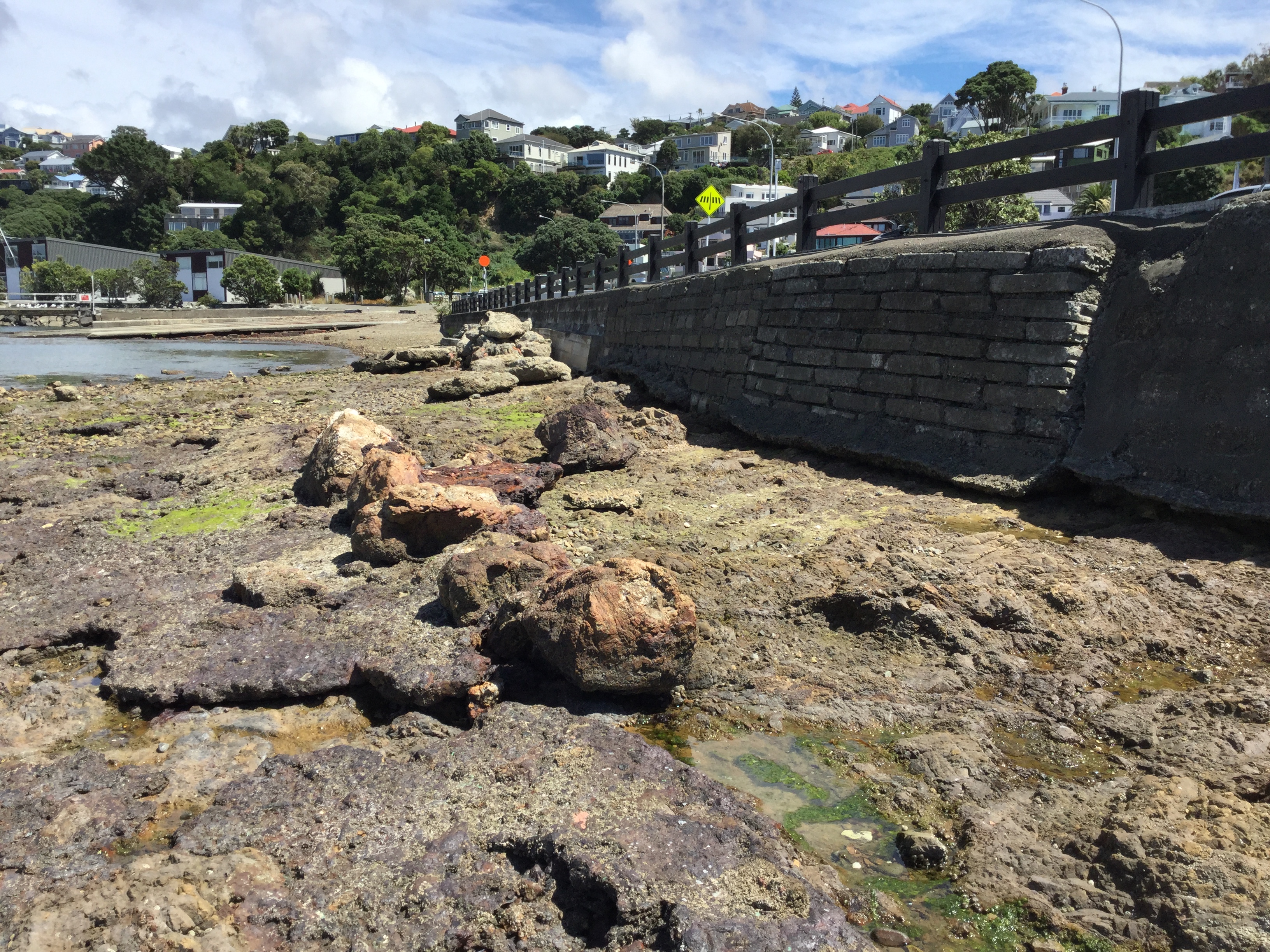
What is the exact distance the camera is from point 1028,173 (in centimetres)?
687

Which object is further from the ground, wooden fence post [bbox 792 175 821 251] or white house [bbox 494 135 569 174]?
white house [bbox 494 135 569 174]

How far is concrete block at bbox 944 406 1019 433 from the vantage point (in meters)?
5.88

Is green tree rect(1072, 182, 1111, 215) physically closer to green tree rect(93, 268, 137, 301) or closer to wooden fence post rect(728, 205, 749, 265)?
wooden fence post rect(728, 205, 749, 265)

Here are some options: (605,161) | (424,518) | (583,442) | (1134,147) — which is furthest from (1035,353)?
(605,161)

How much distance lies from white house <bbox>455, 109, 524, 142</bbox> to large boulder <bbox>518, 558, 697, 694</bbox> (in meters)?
169

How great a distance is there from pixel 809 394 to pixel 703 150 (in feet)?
431

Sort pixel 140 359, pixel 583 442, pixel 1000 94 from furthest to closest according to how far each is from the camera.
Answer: pixel 1000 94 < pixel 140 359 < pixel 583 442

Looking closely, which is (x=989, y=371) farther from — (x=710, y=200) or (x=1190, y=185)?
(x=1190, y=185)

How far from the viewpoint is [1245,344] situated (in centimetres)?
482

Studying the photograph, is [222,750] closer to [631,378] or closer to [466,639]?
[466,639]

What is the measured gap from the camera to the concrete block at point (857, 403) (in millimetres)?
6957

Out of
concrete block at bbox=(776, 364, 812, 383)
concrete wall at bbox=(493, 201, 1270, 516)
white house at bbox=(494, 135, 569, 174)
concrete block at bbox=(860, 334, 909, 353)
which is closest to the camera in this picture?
concrete wall at bbox=(493, 201, 1270, 516)

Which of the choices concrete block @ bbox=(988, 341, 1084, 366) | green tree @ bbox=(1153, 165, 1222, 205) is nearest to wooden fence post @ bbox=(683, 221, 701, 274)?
concrete block @ bbox=(988, 341, 1084, 366)

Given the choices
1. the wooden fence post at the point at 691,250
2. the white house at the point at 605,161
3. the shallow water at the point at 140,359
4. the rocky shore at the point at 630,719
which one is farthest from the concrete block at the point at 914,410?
the white house at the point at 605,161
